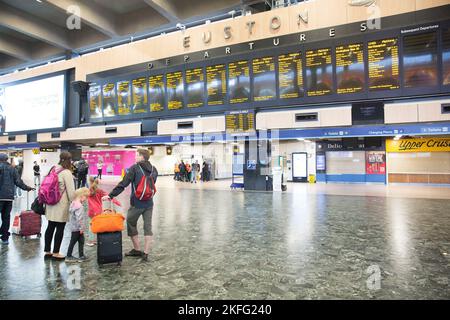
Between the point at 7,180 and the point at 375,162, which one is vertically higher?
the point at 375,162

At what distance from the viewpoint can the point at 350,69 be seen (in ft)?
28.1

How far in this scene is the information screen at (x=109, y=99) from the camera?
12.3 metres

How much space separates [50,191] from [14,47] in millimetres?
18629

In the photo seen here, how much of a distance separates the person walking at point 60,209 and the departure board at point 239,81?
688cm

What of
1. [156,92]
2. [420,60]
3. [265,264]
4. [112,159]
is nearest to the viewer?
[265,264]

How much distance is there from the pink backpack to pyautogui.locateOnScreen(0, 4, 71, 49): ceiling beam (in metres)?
14.7

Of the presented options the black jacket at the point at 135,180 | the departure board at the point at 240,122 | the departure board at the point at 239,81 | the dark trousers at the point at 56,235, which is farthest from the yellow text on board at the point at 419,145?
the dark trousers at the point at 56,235

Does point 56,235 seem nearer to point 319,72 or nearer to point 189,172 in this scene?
point 319,72

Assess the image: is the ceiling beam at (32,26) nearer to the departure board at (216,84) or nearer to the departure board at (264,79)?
the departure board at (216,84)

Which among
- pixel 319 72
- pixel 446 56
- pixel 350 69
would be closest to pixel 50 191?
pixel 319 72

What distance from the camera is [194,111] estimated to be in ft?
35.2
